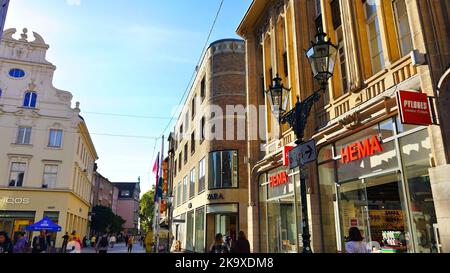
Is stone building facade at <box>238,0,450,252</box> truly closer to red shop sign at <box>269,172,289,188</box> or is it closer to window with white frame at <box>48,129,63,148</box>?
red shop sign at <box>269,172,289,188</box>

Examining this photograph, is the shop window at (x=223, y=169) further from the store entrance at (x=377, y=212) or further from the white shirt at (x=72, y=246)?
the store entrance at (x=377, y=212)

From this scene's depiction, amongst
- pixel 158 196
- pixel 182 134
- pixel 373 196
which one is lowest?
pixel 373 196

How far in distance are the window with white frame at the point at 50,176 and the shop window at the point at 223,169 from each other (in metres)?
19.0

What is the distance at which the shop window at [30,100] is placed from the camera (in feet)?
116

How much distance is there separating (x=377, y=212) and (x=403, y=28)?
4.77m

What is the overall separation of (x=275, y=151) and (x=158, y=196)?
18.1 m

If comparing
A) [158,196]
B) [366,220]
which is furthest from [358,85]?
[158,196]

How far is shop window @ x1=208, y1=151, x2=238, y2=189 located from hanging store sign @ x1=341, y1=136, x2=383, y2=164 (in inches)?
565

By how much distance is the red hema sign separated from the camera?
6.75 meters

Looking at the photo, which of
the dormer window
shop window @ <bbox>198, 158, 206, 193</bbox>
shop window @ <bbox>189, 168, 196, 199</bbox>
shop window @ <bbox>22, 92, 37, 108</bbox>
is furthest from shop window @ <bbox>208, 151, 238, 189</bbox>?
the dormer window

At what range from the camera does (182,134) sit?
39094 mm

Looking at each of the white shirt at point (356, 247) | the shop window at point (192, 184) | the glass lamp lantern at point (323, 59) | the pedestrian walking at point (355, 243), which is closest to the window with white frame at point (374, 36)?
the glass lamp lantern at point (323, 59)
